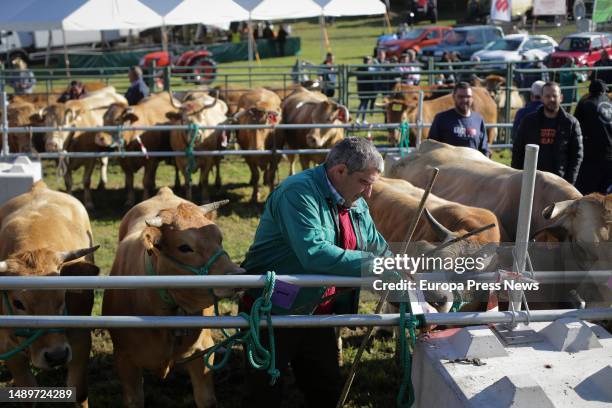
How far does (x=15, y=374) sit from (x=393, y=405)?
95.2 inches

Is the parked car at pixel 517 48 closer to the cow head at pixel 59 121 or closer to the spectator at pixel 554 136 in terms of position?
the cow head at pixel 59 121

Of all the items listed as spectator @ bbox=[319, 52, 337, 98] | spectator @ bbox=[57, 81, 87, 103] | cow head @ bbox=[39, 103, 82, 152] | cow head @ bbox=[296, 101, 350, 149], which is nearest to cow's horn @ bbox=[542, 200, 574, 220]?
cow head @ bbox=[296, 101, 350, 149]

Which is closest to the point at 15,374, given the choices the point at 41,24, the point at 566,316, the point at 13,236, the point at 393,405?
the point at 13,236

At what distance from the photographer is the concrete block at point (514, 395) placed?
296 cm

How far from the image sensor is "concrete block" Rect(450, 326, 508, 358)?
3303 mm

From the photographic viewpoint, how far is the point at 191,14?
1847 centimetres

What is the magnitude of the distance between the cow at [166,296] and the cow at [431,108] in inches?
358

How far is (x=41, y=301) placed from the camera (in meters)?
4.52

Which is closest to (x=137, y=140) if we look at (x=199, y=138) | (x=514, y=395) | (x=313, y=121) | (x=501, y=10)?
(x=199, y=138)

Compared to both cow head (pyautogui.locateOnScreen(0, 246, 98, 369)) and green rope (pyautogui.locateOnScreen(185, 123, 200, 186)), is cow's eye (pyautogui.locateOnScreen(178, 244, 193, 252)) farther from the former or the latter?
green rope (pyautogui.locateOnScreen(185, 123, 200, 186))

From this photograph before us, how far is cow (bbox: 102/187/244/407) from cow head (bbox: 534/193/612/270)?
2157 mm

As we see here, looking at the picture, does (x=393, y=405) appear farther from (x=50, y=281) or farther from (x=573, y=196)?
(x=50, y=281)

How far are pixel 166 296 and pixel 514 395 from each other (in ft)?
6.90

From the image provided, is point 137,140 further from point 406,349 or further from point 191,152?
point 406,349
